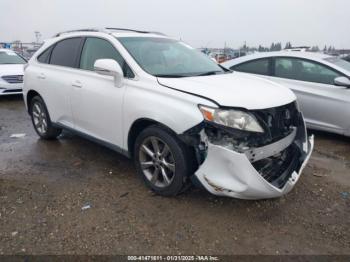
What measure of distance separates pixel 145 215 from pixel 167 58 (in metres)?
1.92

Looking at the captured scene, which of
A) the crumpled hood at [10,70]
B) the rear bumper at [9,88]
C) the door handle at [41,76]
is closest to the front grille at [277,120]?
the door handle at [41,76]

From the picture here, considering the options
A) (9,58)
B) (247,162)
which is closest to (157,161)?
(247,162)

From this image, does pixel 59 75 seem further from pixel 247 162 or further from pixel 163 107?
pixel 247 162

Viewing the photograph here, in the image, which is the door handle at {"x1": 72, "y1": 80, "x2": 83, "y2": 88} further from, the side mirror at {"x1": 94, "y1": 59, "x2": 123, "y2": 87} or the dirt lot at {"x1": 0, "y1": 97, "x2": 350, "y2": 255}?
the dirt lot at {"x1": 0, "y1": 97, "x2": 350, "y2": 255}

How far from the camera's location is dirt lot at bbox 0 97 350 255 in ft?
9.06

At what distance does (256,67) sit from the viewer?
20.5 feet

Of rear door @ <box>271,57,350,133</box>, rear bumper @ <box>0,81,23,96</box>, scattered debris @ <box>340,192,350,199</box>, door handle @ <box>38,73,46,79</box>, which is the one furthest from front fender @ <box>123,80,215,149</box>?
rear bumper @ <box>0,81,23,96</box>

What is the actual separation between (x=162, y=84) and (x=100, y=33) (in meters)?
1.44

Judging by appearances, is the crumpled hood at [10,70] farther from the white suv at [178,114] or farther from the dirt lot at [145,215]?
the dirt lot at [145,215]

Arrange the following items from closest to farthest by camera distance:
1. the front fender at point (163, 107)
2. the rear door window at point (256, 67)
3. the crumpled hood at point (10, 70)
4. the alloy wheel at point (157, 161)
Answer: the front fender at point (163, 107) < the alloy wheel at point (157, 161) < the rear door window at point (256, 67) < the crumpled hood at point (10, 70)

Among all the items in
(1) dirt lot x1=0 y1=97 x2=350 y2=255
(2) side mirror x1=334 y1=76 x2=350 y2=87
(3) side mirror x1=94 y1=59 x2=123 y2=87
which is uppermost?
(3) side mirror x1=94 y1=59 x2=123 y2=87

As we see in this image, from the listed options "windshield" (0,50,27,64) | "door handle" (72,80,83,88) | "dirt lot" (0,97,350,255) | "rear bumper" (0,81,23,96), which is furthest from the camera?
"windshield" (0,50,27,64)

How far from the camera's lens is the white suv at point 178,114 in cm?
293

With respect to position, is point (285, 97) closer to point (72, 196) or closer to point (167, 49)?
point (167, 49)
